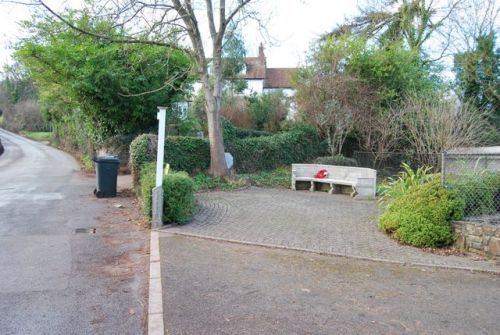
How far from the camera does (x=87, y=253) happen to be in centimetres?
644

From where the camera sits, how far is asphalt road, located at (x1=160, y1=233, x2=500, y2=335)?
4117mm

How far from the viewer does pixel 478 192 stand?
24.5ft

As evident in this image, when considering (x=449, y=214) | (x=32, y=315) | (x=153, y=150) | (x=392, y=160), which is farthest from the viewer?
(x=392, y=160)

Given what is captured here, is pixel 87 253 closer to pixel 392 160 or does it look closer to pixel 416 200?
pixel 416 200

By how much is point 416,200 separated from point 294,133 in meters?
12.4

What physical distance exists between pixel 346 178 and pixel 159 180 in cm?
799

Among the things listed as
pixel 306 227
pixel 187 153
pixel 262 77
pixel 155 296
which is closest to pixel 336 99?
pixel 187 153

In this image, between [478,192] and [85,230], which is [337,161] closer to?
[478,192]

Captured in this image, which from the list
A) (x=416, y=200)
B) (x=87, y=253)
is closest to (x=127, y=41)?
(x=87, y=253)

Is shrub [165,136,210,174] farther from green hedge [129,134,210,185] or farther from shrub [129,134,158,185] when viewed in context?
shrub [129,134,158,185]

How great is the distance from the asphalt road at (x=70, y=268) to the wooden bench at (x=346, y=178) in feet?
21.3

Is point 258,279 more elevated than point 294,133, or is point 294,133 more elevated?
point 294,133

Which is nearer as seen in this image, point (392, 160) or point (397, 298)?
point (397, 298)

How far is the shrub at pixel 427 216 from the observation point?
7.18 meters
